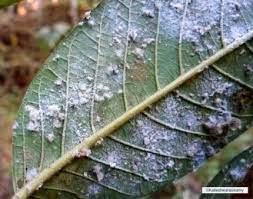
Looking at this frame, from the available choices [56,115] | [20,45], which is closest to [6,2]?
[56,115]

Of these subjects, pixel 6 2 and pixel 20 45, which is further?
pixel 20 45

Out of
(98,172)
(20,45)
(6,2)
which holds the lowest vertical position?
(98,172)

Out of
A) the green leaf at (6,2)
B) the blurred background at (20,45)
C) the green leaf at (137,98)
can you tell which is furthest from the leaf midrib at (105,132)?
the blurred background at (20,45)

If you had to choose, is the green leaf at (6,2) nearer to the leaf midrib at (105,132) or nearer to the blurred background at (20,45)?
the leaf midrib at (105,132)

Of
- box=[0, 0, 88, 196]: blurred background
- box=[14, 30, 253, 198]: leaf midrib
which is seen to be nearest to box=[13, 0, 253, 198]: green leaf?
box=[14, 30, 253, 198]: leaf midrib

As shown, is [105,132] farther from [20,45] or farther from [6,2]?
[20,45]

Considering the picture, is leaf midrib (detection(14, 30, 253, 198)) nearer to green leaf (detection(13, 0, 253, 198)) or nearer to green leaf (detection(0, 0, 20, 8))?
green leaf (detection(13, 0, 253, 198))

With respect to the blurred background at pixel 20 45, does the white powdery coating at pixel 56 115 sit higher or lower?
lower

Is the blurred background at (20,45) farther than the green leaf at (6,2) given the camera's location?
Yes
